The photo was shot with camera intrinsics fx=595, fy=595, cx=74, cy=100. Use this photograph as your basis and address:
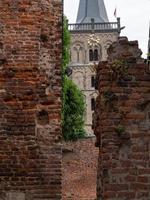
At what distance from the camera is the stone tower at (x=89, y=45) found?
69.8 m

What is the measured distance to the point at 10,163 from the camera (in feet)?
20.1

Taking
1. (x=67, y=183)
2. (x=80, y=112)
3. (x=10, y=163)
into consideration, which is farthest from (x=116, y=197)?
(x=80, y=112)

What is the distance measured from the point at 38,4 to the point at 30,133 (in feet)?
4.83

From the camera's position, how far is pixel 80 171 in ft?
66.2

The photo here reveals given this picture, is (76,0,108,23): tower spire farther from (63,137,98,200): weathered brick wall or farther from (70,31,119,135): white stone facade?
(63,137,98,200): weathered brick wall

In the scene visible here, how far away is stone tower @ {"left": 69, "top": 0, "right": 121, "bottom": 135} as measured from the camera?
229 ft

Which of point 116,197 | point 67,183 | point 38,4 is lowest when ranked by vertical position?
point 67,183

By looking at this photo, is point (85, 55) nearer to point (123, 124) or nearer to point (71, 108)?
point (71, 108)

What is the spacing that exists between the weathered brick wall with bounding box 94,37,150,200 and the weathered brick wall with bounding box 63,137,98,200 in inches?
554

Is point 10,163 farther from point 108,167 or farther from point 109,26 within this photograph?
point 109,26

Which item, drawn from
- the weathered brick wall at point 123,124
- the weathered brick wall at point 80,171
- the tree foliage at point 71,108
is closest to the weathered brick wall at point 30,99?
the weathered brick wall at point 123,124

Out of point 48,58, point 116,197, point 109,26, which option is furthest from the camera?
point 109,26

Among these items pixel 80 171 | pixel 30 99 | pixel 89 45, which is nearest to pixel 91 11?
pixel 89 45

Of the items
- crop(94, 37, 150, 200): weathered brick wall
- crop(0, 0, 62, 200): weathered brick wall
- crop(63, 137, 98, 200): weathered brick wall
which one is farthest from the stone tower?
crop(94, 37, 150, 200): weathered brick wall
